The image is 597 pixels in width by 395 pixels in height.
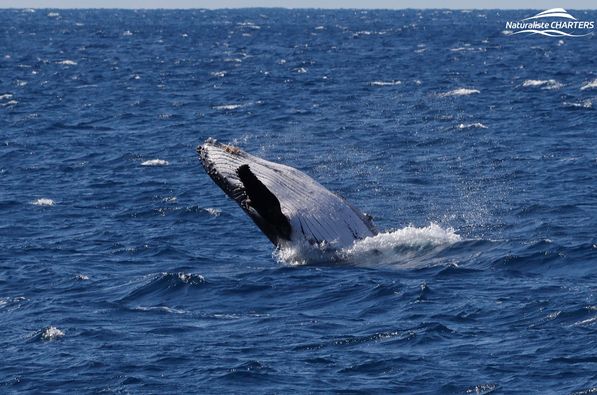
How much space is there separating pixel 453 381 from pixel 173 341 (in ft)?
19.2

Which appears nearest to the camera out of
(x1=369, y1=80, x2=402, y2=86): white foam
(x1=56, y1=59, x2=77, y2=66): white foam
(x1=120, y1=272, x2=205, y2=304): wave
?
(x1=120, y1=272, x2=205, y2=304): wave

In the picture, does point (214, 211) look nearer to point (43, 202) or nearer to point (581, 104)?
point (43, 202)

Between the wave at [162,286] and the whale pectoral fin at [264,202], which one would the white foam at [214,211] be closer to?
the wave at [162,286]

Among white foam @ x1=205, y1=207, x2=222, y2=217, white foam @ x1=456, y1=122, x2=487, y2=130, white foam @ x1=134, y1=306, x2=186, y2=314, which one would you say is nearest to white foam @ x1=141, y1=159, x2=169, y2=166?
white foam @ x1=205, y1=207, x2=222, y2=217

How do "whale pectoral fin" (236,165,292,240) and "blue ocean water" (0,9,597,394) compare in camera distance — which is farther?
"whale pectoral fin" (236,165,292,240)

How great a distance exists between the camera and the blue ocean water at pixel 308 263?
23297mm

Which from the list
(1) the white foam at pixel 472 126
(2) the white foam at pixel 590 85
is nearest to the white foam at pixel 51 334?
(1) the white foam at pixel 472 126

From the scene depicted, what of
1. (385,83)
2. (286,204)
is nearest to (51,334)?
(286,204)

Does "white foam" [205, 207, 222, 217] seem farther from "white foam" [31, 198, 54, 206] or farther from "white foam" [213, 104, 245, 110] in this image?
"white foam" [213, 104, 245, 110]

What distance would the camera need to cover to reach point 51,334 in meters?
25.7

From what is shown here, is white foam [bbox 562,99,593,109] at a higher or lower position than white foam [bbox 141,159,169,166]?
lower

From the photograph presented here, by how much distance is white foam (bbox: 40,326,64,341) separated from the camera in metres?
25.5

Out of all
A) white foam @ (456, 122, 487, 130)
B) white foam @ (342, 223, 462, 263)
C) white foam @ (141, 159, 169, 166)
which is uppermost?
white foam @ (342, 223, 462, 263)

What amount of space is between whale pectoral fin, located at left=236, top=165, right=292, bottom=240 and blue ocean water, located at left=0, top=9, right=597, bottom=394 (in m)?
1.50
